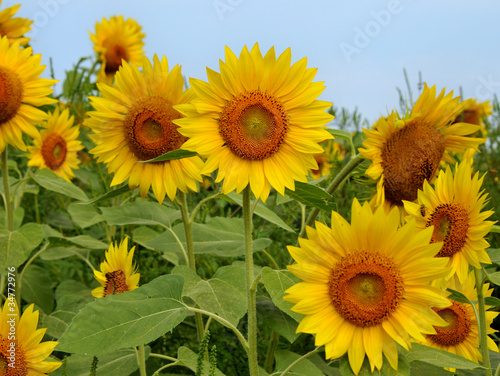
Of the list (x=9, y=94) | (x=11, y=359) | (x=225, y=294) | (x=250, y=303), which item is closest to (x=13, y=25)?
(x=9, y=94)

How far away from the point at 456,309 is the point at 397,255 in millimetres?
646

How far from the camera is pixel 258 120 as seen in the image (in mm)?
1334

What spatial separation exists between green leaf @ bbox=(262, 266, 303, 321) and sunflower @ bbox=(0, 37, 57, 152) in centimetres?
112

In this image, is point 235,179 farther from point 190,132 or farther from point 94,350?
point 94,350

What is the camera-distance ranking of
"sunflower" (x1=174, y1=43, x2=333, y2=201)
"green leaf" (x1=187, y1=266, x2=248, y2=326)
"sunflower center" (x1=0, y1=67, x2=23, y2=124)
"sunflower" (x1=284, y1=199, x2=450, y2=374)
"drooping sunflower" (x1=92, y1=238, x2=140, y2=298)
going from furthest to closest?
"sunflower center" (x1=0, y1=67, x2=23, y2=124) < "drooping sunflower" (x1=92, y1=238, x2=140, y2=298) < "green leaf" (x1=187, y1=266, x2=248, y2=326) < "sunflower" (x1=174, y1=43, x2=333, y2=201) < "sunflower" (x1=284, y1=199, x2=450, y2=374)

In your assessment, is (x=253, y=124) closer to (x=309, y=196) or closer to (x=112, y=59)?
(x=309, y=196)

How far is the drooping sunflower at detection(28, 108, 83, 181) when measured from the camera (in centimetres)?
303

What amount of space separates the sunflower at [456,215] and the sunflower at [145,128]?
63 centimetres

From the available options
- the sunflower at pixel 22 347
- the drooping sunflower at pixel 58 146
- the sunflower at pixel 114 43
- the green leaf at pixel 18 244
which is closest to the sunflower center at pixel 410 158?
the sunflower at pixel 22 347

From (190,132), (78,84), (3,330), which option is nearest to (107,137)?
(190,132)

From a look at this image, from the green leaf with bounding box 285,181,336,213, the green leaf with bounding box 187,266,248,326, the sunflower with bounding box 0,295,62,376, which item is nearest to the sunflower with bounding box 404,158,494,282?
the green leaf with bounding box 285,181,336,213

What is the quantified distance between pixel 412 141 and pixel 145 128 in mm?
768

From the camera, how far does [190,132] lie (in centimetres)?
131

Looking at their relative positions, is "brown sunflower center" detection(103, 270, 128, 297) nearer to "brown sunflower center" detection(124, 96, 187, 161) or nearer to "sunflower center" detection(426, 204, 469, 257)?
"brown sunflower center" detection(124, 96, 187, 161)
